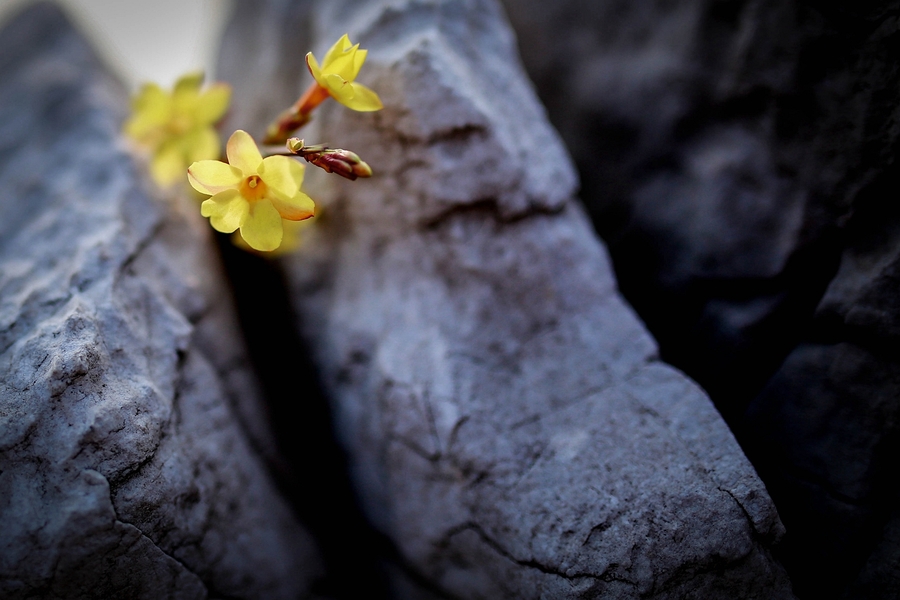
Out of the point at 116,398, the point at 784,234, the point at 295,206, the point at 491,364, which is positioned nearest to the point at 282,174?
the point at 295,206

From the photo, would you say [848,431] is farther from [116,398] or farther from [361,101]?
[116,398]

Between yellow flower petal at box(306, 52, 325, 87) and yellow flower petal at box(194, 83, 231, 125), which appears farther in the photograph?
yellow flower petal at box(194, 83, 231, 125)

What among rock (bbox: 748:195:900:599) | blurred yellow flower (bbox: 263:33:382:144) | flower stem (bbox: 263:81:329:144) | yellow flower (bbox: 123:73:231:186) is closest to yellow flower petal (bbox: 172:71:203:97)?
yellow flower (bbox: 123:73:231:186)

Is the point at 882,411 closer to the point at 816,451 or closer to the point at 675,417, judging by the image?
the point at 816,451

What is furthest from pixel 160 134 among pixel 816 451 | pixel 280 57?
pixel 816 451

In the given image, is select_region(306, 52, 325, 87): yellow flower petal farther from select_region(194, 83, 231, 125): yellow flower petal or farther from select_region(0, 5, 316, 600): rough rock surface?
select_region(0, 5, 316, 600): rough rock surface
